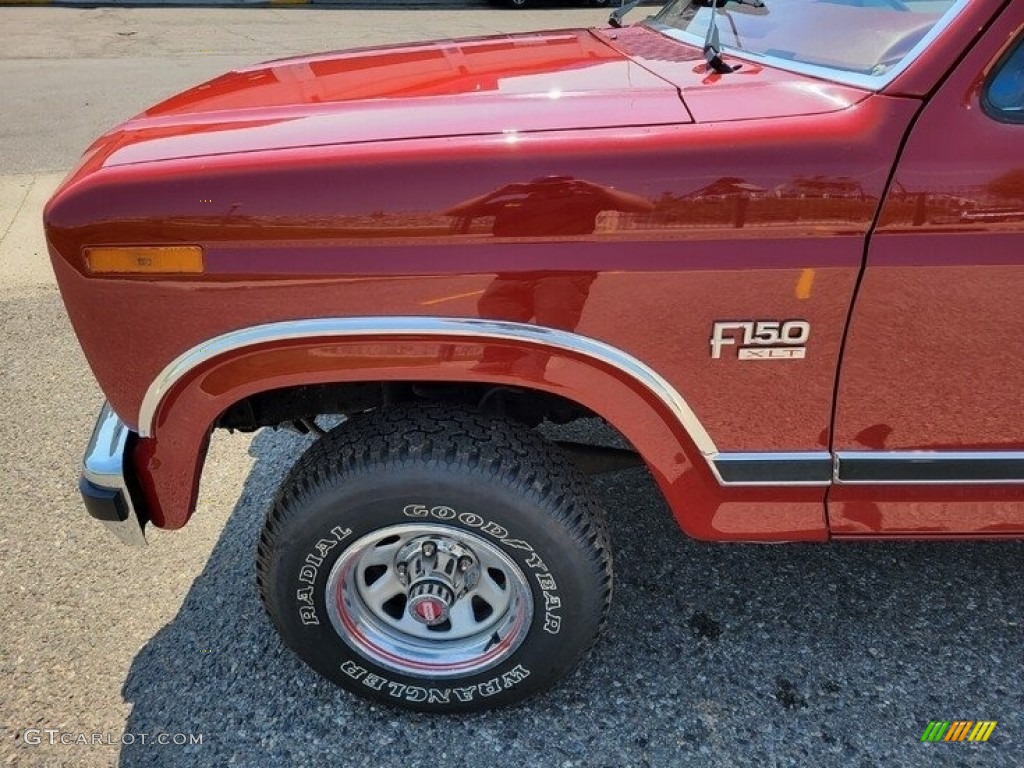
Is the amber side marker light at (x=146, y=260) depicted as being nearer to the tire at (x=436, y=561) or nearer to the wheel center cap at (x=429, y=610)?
the tire at (x=436, y=561)

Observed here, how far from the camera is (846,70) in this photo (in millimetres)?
1759

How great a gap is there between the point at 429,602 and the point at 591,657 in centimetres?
56

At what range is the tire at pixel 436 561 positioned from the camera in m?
1.84

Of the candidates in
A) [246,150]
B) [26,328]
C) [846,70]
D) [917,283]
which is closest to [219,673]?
[246,150]

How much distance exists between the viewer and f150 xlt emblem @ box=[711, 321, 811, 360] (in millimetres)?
1625

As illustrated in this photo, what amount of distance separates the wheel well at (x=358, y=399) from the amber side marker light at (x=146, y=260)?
47 cm

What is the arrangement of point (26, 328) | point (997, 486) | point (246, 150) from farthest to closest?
point (26, 328) < point (997, 486) < point (246, 150)

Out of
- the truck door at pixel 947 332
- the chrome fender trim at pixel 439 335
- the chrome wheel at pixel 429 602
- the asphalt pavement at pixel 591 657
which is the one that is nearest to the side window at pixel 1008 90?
the truck door at pixel 947 332

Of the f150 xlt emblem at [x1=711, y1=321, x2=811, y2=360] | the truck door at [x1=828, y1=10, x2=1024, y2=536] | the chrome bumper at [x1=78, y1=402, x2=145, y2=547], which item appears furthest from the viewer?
the chrome bumper at [x1=78, y1=402, x2=145, y2=547]

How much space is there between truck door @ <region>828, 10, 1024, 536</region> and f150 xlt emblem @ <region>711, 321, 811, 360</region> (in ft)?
0.35

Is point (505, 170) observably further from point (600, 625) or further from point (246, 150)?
point (600, 625)

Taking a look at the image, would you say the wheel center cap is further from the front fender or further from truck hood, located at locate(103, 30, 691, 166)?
truck hood, located at locate(103, 30, 691, 166)

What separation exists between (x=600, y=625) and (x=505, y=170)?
1139mm

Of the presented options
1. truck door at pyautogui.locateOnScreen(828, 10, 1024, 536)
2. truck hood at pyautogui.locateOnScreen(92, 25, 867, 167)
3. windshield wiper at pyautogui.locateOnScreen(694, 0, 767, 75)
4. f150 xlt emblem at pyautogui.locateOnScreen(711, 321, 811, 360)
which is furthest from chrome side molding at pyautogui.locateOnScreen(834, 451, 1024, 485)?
windshield wiper at pyautogui.locateOnScreen(694, 0, 767, 75)
